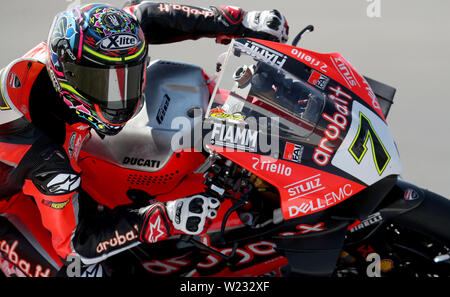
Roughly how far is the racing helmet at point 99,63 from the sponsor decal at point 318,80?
887mm

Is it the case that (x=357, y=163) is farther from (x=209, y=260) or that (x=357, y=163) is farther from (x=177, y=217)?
(x=209, y=260)

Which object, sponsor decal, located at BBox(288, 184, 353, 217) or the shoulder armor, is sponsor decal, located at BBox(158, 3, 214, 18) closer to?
the shoulder armor

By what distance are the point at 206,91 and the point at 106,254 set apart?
110 centimetres

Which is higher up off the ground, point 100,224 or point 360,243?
point 360,243

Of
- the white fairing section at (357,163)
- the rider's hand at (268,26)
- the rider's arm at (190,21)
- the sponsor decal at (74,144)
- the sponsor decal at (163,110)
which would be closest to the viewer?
the white fairing section at (357,163)

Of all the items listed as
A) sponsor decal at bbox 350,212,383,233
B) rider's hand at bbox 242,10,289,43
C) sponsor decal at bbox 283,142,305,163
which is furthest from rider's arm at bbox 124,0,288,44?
sponsor decal at bbox 350,212,383,233

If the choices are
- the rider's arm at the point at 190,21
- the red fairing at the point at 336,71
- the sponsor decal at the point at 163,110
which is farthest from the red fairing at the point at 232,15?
the red fairing at the point at 336,71

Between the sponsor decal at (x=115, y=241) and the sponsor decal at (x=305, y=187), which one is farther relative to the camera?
the sponsor decal at (x=115, y=241)

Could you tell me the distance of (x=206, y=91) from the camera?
11.4 ft

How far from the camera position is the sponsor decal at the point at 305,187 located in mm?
2832

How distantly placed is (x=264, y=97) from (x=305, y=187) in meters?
0.50

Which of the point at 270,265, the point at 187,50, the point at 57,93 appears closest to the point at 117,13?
the point at 57,93

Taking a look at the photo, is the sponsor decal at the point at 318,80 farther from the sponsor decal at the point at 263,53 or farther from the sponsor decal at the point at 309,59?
the sponsor decal at the point at 263,53
